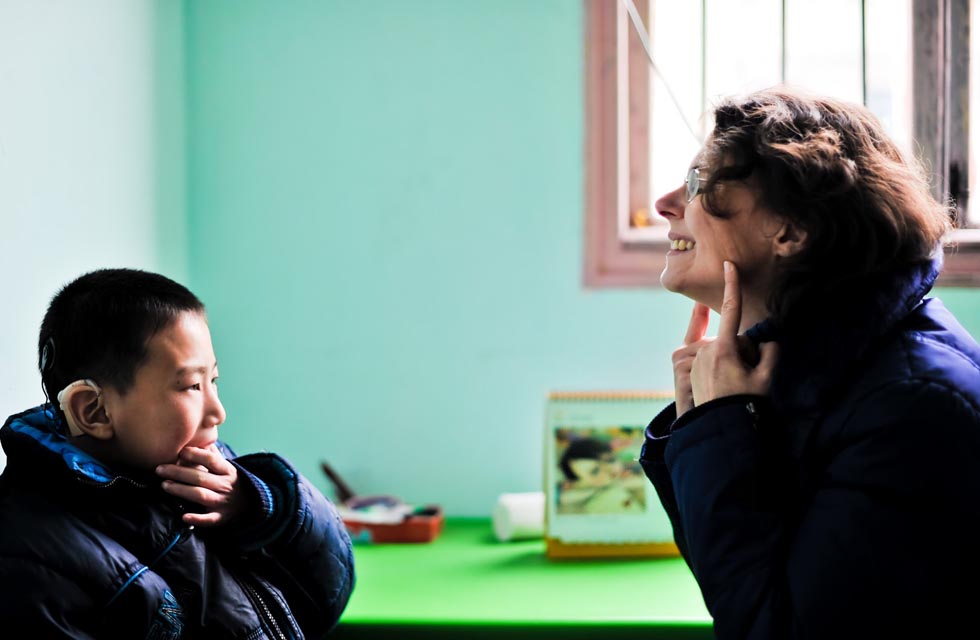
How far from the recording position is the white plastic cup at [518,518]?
1.97 meters

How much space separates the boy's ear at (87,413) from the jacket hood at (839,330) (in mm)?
790

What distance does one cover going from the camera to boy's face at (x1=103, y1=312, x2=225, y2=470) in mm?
1214

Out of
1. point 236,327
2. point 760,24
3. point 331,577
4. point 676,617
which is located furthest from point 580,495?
point 760,24

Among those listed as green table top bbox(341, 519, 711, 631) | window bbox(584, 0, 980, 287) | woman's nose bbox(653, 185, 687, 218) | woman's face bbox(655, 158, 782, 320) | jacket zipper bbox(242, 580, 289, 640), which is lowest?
green table top bbox(341, 519, 711, 631)

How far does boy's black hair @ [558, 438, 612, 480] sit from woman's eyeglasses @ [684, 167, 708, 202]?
0.70 metres

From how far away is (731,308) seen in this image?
126 centimetres

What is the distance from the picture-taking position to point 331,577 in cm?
135

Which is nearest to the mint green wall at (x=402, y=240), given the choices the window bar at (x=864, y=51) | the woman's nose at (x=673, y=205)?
the window bar at (x=864, y=51)

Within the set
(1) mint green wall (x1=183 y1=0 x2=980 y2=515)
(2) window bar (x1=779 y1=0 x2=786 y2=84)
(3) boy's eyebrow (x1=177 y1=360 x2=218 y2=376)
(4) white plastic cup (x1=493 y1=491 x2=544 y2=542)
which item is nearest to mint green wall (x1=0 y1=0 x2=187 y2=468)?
(1) mint green wall (x1=183 y1=0 x2=980 y2=515)

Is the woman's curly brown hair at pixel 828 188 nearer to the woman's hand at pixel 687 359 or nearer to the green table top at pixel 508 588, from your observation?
the woman's hand at pixel 687 359

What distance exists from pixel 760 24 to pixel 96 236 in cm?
144

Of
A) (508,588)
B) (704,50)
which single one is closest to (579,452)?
(508,588)

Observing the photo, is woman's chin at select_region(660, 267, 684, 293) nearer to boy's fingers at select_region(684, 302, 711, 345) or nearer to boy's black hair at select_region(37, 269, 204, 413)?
boy's fingers at select_region(684, 302, 711, 345)

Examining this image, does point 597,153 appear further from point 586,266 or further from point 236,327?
point 236,327
